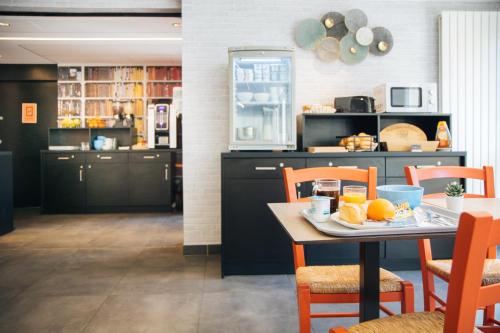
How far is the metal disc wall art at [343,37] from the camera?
403 cm

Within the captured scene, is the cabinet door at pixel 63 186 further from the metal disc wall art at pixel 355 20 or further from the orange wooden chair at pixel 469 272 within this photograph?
the orange wooden chair at pixel 469 272

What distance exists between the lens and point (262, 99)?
12.6 ft

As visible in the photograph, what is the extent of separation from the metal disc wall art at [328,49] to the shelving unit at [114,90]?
4.26 metres

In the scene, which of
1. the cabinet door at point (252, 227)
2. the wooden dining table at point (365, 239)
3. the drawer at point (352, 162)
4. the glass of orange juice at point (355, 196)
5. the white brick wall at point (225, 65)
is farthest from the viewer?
the white brick wall at point (225, 65)

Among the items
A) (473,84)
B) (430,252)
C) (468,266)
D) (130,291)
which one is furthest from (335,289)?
(473,84)

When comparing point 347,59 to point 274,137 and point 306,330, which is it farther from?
point 306,330

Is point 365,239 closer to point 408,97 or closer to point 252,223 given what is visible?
point 252,223

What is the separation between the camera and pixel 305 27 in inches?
159

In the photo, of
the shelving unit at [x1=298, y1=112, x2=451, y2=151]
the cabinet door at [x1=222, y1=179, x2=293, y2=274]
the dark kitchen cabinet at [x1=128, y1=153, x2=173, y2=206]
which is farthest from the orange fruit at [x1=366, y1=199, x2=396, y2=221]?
the dark kitchen cabinet at [x1=128, y1=153, x2=173, y2=206]

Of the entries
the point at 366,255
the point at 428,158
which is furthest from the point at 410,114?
the point at 366,255

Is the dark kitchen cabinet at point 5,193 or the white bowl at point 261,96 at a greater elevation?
the white bowl at point 261,96

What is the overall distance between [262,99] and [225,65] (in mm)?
561

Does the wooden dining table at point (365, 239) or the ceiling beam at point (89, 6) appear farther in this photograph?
the ceiling beam at point (89, 6)

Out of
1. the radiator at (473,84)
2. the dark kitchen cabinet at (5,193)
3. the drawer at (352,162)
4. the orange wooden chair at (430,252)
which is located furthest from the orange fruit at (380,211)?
the dark kitchen cabinet at (5,193)
